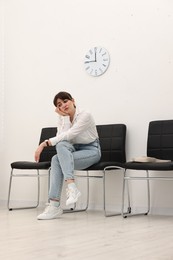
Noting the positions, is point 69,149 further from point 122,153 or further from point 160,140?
point 160,140

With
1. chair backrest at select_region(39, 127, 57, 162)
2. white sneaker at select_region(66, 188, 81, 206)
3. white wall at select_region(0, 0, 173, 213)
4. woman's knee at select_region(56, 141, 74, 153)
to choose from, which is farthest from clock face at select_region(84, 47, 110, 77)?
white sneaker at select_region(66, 188, 81, 206)

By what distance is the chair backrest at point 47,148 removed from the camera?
4.36 metres

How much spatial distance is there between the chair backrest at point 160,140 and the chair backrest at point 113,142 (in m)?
0.24

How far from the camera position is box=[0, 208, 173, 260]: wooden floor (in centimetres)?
212

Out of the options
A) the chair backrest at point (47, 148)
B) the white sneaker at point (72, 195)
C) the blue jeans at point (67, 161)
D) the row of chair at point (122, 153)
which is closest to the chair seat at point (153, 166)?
the row of chair at point (122, 153)

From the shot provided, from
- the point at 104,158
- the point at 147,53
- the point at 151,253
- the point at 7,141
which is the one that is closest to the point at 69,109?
the point at 104,158

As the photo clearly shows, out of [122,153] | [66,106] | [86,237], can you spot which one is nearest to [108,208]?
[122,153]

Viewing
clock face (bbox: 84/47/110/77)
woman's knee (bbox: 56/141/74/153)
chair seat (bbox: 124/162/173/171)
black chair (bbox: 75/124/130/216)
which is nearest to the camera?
chair seat (bbox: 124/162/173/171)

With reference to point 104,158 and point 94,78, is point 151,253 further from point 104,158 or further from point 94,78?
point 94,78

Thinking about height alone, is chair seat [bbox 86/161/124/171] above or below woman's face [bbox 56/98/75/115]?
below

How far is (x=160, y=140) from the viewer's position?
12.5ft

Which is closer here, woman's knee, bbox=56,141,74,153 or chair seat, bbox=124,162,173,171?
chair seat, bbox=124,162,173,171

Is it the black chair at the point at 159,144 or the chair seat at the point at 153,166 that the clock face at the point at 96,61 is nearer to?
the black chair at the point at 159,144

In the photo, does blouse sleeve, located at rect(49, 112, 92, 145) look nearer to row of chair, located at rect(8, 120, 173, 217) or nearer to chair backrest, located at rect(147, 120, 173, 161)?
row of chair, located at rect(8, 120, 173, 217)
